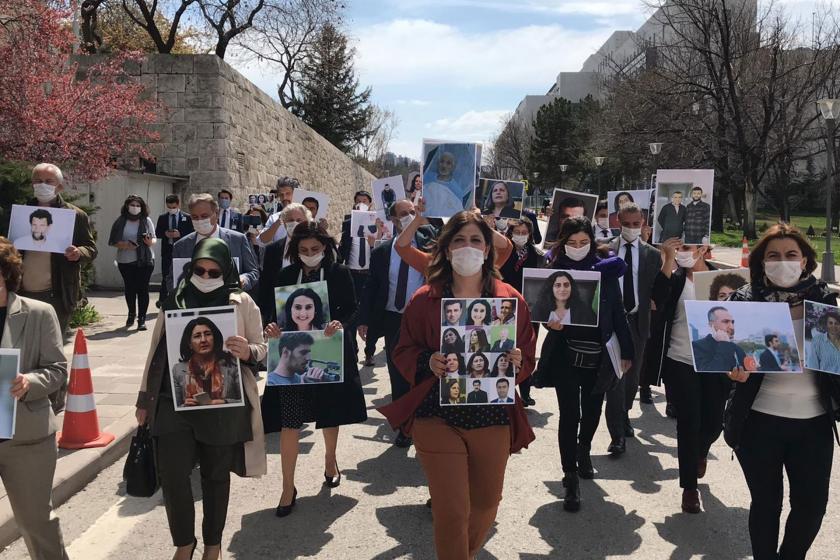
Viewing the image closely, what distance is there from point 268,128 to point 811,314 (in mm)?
17890

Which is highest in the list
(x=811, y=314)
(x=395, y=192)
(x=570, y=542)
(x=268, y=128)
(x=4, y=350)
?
(x=268, y=128)

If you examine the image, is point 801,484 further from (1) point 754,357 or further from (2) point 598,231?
(2) point 598,231

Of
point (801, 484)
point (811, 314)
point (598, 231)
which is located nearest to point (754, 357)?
point (811, 314)

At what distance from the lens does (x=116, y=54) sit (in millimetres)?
15875

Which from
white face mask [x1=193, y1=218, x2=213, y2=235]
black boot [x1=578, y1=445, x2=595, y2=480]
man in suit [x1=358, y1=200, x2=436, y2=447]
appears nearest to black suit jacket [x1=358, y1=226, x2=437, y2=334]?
man in suit [x1=358, y1=200, x2=436, y2=447]

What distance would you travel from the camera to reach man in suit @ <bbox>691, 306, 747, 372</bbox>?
11.4 feet

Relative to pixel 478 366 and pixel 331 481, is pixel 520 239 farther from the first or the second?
pixel 478 366

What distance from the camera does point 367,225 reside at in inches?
370

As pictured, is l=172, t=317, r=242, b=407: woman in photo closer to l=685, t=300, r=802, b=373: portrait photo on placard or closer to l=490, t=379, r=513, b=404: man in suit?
l=490, t=379, r=513, b=404: man in suit

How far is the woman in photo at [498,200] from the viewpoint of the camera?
8.63 meters

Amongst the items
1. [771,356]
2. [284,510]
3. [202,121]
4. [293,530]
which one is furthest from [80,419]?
[202,121]

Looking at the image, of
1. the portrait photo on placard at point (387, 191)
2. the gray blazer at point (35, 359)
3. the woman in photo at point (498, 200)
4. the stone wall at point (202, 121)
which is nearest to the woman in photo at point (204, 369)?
the gray blazer at point (35, 359)

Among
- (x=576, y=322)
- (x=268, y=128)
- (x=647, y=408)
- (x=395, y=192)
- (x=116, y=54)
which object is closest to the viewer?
(x=576, y=322)

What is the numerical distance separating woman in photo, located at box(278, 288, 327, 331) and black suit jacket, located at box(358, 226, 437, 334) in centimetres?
182
